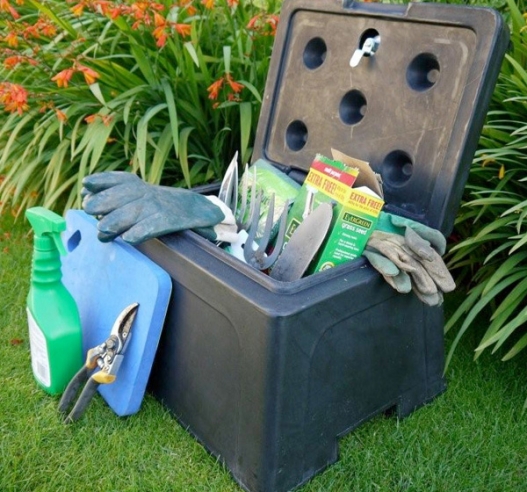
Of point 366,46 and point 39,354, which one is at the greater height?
point 366,46

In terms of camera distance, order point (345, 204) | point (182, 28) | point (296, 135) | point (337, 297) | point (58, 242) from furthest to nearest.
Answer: point (182, 28)
point (296, 135)
point (58, 242)
point (345, 204)
point (337, 297)

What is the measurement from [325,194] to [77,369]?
29.7 inches

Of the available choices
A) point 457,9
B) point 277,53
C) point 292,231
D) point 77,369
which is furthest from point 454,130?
point 77,369

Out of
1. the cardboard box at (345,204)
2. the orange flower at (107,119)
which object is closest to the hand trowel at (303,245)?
the cardboard box at (345,204)

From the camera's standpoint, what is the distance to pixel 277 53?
1807 millimetres

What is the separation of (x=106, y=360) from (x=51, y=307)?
20 cm

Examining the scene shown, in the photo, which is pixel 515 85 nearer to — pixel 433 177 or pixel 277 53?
pixel 433 177

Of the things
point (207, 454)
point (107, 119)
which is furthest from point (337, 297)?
point (107, 119)

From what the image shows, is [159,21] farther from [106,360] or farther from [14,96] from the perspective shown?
[106,360]

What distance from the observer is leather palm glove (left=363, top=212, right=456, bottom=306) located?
1307 millimetres

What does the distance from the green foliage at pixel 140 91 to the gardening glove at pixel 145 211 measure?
1.83 ft

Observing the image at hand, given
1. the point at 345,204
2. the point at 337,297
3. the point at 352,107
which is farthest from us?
the point at 352,107

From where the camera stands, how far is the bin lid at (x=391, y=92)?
138 centimetres

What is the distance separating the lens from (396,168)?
5.18ft
